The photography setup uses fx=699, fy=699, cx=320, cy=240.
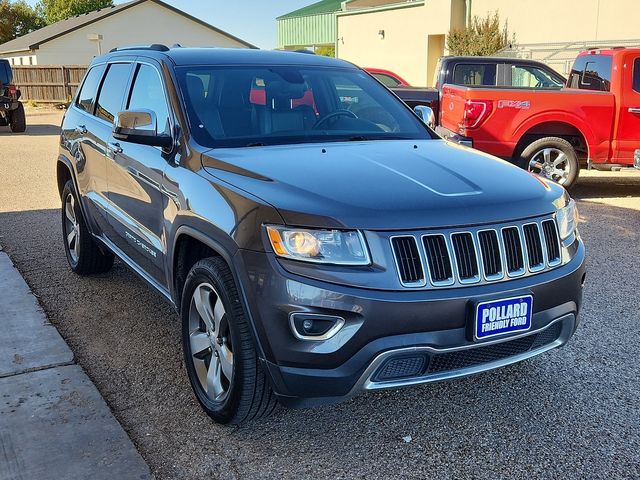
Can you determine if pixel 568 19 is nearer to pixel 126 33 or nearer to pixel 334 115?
pixel 334 115

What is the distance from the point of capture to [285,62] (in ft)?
15.0

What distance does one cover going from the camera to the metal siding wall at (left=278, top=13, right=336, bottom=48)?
43.4 m

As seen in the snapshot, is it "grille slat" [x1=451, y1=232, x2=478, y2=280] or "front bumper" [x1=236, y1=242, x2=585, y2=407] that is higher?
"grille slat" [x1=451, y1=232, x2=478, y2=280]

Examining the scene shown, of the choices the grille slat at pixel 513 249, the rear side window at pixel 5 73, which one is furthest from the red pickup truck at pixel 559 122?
the rear side window at pixel 5 73

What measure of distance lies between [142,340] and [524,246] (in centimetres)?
255

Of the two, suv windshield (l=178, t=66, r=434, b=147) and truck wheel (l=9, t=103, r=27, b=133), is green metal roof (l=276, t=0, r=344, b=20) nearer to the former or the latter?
truck wheel (l=9, t=103, r=27, b=133)

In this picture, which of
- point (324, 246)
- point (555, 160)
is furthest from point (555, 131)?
point (324, 246)

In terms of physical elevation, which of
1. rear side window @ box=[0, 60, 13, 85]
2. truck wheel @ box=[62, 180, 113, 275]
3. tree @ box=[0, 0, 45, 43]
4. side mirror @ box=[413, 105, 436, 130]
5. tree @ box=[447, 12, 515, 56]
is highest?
tree @ box=[0, 0, 45, 43]

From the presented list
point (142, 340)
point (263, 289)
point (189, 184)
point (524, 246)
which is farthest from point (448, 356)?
point (142, 340)

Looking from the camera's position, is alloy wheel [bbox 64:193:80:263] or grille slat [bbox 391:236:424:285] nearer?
grille slat [bbox 391:236:424:285]

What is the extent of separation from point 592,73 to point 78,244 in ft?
25.7

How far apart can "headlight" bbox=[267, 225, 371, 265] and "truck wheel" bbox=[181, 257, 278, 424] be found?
1.19ft

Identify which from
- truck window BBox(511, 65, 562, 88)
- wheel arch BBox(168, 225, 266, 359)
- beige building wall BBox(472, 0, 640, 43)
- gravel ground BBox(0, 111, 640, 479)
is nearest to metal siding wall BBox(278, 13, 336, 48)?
beige building wall BBox(472, 0, 640, 43)

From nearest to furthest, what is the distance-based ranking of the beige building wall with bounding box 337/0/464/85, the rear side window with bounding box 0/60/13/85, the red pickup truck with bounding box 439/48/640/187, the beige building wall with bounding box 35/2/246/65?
the red pickup truck with bounding box 439/48/640/187
the rear side window with bounding box 0/60/13/85
the beige building wall with bounding box 337/0/464/85
the beige building wall with bounding box 35/2/246/65
